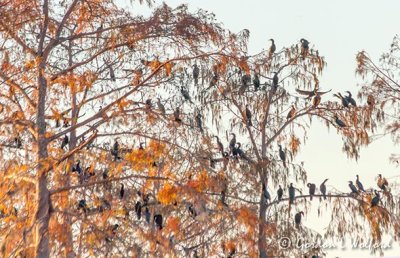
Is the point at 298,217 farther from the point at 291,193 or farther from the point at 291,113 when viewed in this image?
the point at 291,113

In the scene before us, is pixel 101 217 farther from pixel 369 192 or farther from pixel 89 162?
pixel 369 192

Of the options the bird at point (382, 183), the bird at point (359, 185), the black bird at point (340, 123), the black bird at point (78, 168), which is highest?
the black bird at point (340, 123)

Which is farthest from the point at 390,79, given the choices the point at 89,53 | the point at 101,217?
the point at 101,217

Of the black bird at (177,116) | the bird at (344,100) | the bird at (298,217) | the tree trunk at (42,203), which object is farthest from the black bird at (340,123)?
the tree trunk at (42,203)

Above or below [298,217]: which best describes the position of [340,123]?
above

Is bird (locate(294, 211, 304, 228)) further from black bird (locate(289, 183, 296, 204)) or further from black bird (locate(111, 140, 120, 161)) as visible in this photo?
black bird (locate(111, 140, 120, 161))

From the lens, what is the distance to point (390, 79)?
18062mm
